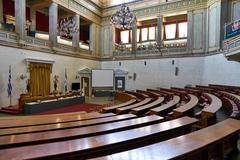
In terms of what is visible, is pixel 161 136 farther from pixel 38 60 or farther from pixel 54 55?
pixel 54 55

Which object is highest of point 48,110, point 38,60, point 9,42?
point 9,42

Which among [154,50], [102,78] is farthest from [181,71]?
[102,78]

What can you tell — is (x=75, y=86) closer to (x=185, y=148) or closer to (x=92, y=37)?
(x=92, y=37)

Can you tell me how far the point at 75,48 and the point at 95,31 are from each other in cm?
275

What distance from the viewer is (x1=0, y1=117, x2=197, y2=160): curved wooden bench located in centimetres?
167

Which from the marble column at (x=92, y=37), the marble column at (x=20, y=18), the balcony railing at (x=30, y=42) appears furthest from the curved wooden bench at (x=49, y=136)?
the marble column at (x=92, y=37)

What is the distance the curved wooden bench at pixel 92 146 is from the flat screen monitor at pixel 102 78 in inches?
503

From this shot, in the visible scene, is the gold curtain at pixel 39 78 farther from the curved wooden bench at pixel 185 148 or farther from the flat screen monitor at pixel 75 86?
the curved wooden bench at pixel 185 148

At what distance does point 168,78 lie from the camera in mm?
14258

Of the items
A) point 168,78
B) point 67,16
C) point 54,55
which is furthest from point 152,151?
point 67,16

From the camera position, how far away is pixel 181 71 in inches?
543

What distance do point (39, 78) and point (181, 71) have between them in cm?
843

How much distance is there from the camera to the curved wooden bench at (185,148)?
157 cm

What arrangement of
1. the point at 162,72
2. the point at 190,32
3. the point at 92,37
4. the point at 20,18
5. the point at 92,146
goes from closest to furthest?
the point at 92,146 < the point at 20,18 < the point at 190,32 < the point at 162,72 < the point at 92,37
